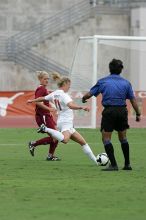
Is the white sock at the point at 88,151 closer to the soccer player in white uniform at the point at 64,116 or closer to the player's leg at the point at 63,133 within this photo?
the soccer player in white uniform at the point at 64,116

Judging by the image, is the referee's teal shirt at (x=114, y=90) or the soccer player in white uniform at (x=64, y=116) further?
the soccer player in white uniform at (x=64, y=116)

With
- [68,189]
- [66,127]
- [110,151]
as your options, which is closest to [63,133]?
[66,127]

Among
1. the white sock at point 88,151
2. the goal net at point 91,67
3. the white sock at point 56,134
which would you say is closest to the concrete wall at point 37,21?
the goal net at point 91,67

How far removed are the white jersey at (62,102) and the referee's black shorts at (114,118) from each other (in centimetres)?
148

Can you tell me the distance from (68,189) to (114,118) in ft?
10.2

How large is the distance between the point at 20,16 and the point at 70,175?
3300 centimetres

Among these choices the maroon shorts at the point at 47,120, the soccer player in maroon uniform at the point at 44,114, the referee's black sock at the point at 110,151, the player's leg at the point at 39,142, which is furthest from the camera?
the maroon shorts at the point at 47,120

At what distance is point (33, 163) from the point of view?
58.3ft

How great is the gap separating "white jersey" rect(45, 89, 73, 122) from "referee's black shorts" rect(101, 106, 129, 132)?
148 cm

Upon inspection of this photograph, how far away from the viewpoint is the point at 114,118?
16.0 metres

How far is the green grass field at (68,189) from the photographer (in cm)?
1090

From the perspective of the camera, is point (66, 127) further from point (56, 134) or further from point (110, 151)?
point (110, 151)

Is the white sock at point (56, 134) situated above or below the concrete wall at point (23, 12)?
below

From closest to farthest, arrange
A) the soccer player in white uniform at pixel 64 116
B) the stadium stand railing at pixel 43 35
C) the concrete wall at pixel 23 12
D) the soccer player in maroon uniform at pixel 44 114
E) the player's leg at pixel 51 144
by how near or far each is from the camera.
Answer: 1. the soccer player in white uniform at pixel 64 116
2. the soccer player in maroon uniform at pixel 44 114
3. the player's leg at pixel 51 144
4. the stadium stand railing at pixel 43 35
5. the concrete wall at pixel 23 12
